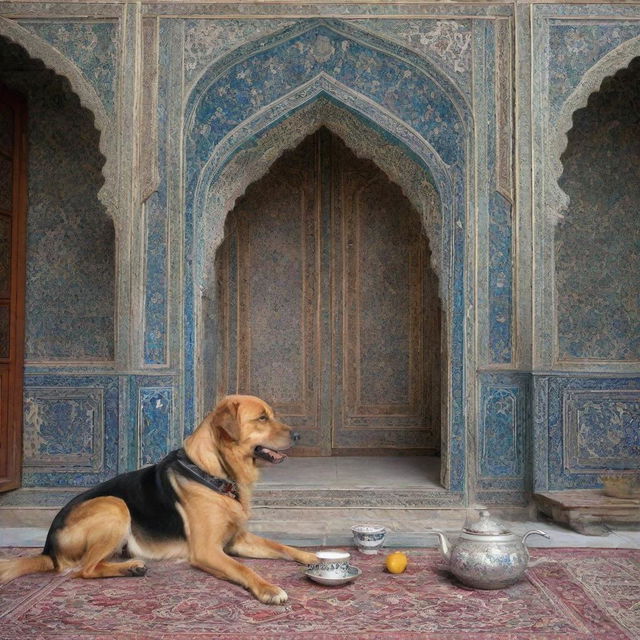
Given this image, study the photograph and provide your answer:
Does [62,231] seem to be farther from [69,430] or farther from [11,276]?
[69,430]

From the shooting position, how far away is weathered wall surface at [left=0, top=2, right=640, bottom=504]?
6.15 m

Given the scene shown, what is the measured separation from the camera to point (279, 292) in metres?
8.34

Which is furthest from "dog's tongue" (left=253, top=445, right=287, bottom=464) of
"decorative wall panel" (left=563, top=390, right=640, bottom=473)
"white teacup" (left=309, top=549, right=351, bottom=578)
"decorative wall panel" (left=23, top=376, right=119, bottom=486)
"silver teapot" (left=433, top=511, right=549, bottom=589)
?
"decorative wall panel" (left=563, top=390, right=640, bottom=473)

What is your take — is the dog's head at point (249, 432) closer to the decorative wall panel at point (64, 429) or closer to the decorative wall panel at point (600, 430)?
the decorative wall panel at point (64, 429)

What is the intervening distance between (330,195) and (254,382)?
208 cm

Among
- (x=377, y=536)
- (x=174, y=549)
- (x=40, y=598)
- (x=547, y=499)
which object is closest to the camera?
(x=40, y=598)

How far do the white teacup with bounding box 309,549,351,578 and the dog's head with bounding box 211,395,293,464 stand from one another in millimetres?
553

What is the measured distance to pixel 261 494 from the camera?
6.23m

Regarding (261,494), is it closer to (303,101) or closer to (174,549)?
(174,549)

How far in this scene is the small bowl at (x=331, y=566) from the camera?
402cm

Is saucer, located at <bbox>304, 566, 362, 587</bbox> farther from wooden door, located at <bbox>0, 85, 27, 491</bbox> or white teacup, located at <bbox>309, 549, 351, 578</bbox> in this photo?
wooden door, located at <bbox>0, 85, 27, 491</bbox>

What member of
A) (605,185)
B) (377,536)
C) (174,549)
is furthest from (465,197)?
(174,549)

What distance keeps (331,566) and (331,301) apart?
4.52m

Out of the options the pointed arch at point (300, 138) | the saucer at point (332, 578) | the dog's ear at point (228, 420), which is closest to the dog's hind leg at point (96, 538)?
the dog's ear at point (228, 420)
